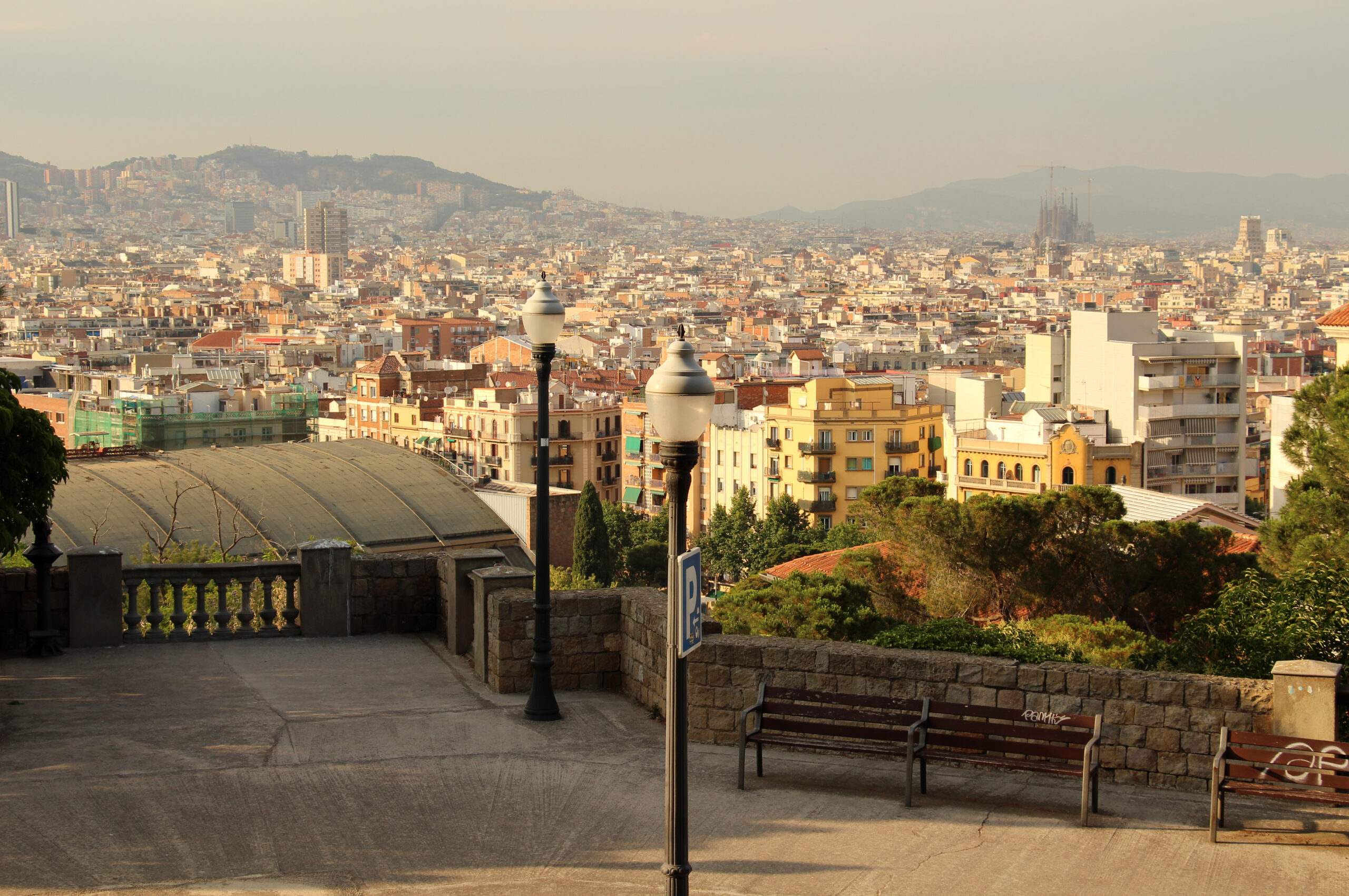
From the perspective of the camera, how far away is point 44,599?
36.1 ft

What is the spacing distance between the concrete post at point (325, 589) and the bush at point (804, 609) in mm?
6266

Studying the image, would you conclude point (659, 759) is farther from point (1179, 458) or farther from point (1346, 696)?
point (1179, 458)

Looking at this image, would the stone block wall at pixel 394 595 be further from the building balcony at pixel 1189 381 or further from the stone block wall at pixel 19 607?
the building balcony at pixel 1189 381

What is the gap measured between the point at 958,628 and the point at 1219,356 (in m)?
67.4

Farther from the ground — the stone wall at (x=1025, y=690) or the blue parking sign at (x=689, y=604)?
the blue parking sign at (x=689, y=604)

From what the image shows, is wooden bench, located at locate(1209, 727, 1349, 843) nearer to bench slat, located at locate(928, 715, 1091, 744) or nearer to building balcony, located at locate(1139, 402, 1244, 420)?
bench slat, located at locate(928, 715, 1091, 744)

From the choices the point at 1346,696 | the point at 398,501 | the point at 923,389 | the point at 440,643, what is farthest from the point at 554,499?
the point at 1346,696

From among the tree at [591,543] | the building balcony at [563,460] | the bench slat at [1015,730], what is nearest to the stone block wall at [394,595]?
the bench slat at [1015,730]

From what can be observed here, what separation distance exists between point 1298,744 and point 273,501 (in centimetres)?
3608

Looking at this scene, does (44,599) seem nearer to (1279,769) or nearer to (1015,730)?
(1015,730)

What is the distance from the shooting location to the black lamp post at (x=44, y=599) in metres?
10.8


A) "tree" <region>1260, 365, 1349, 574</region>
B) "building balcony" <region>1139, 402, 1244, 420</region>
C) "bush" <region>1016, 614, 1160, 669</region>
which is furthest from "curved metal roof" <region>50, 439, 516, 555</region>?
"building balcony" <region>1139, 402, 1244, 420</region>

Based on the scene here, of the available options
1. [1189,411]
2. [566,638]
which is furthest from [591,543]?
[566,638]

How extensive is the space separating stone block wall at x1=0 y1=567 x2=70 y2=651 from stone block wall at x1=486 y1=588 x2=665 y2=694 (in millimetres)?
3250
